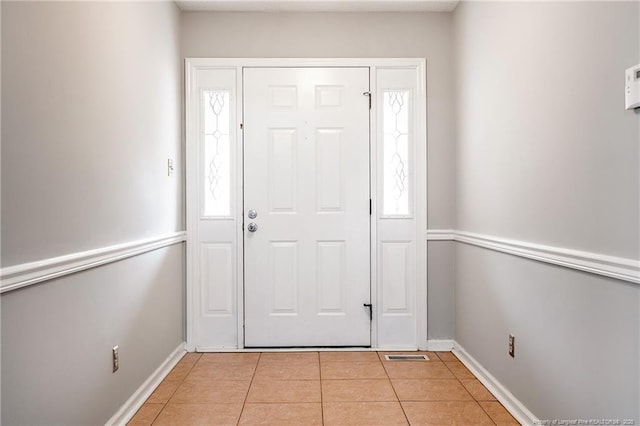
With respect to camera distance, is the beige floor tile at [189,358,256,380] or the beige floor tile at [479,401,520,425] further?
the beige floor tile at [189,358,256,380]

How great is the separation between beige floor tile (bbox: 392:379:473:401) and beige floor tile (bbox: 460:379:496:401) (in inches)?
1.2

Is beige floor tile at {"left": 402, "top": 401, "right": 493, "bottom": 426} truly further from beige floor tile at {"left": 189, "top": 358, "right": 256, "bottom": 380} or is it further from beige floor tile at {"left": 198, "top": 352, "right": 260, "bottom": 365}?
beige floor tile at {"left": 198, "top": 352, "right": 260, "bottom": 365}

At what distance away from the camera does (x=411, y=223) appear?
2.90 metres

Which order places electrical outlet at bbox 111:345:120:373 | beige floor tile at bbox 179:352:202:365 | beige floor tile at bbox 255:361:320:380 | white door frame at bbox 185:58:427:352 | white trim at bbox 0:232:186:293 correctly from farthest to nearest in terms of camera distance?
1. white door frame at bbox 185:58:427:352
2. beige floor tile at bbox 179:352:202:365
3. beige floor tile at bbox 255:361:320:380
4. electrical outlet at bbox 111:345:120:373
5. white trim at bbox 0:232:186:293

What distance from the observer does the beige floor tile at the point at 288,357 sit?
106 inches

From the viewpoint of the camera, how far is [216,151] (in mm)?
2879

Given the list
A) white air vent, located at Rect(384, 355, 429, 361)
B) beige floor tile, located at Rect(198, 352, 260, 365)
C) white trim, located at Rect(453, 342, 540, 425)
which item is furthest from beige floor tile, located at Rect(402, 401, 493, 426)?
beige floor tile, located at Rect(198, 352, 260, 365)

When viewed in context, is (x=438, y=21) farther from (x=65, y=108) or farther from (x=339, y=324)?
(x=65, y=108)

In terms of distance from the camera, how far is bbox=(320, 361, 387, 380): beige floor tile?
243 centimetres

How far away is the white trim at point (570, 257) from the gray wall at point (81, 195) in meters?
1.88

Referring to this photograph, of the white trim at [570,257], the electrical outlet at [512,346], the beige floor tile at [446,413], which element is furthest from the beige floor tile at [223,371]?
the white trim at [570,257]

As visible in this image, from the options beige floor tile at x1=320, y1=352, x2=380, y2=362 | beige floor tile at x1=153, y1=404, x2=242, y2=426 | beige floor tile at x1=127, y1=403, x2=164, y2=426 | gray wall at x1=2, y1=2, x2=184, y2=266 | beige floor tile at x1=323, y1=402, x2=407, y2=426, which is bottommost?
beige floor tile at x1=320, y1=352, x2=380, y2=362

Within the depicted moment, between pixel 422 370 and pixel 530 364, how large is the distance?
784 millimetres

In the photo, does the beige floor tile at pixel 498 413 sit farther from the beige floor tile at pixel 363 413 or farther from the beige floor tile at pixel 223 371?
the beige floor tile at pixel 223 371
